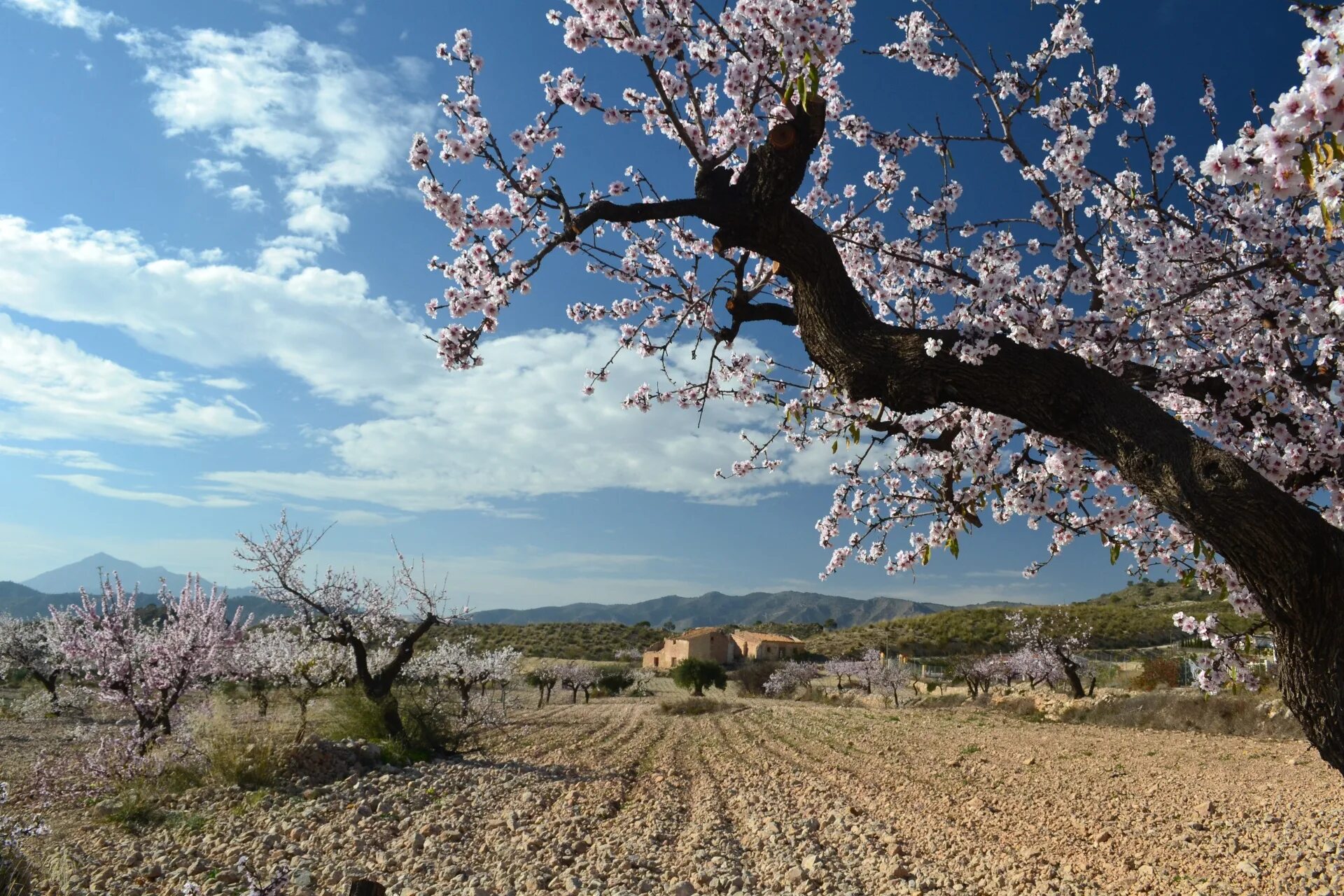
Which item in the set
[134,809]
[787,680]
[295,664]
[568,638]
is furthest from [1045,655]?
[568,638]

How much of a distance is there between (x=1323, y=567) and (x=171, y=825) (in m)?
8.97

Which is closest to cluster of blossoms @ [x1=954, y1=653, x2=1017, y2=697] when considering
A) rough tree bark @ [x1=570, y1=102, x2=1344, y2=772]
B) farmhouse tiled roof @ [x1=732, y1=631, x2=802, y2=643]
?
rough tree bark @ [x1=570, y1=102, x2=1344, y2=772]

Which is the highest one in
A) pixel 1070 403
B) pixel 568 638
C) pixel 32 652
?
pixel 1070 403

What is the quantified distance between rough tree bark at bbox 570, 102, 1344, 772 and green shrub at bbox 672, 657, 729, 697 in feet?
99.2

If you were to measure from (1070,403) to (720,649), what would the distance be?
52.5m

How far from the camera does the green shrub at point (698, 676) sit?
32.7 m

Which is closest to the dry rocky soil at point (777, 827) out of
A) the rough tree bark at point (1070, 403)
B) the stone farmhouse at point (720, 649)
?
the rough tree bark at point (1070, 403)

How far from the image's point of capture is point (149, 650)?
33.7 ft

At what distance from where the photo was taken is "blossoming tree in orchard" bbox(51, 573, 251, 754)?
9719mm

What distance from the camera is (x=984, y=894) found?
478 centimetres

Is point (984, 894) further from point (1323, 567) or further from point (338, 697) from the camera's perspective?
point (338, 697)

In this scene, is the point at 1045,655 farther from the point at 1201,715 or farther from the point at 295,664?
the point at 295,664

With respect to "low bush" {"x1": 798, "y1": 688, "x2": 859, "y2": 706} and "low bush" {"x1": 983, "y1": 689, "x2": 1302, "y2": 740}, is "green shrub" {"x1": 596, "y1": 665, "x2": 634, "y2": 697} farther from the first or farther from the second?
"low bush" {"x1": 983, "y1": 689, "x2": 1302, "y2": 740}

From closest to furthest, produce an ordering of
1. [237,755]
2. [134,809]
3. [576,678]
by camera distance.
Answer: [134,809] → [237,755] → [576,678]
